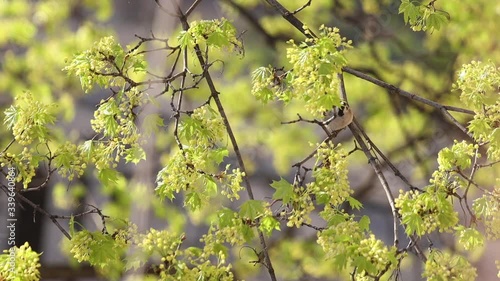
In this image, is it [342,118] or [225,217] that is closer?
[225,217]

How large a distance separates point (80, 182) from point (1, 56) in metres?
0.64

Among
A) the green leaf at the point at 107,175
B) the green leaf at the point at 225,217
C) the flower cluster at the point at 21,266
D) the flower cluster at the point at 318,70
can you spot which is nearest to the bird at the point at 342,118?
the flower cluster at the point at 318,70

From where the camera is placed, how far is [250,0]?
3385mm

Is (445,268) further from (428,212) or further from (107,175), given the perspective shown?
(107,175)

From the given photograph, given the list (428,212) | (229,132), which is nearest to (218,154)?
(229,132)

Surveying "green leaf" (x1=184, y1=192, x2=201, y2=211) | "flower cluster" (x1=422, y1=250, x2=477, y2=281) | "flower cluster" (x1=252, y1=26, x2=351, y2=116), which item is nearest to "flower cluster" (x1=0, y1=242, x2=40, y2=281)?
"green leaf" (x1=184, y1=192, x2=201, y2=211)

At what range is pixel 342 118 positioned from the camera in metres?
1.45

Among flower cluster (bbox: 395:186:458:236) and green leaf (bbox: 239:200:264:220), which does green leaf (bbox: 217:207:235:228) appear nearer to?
green leaf (bbox: 239:200:264:220)

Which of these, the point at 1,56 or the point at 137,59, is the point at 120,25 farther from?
the point at 137,59

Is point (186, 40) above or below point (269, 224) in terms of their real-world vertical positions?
above

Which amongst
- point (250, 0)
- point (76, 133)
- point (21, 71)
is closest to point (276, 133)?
point (250, 0)

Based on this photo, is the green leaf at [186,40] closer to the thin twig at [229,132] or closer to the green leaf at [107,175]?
the thin twig at [229,132]

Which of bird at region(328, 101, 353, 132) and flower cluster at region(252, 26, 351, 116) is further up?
bird at region(328, 101, 353, 132)

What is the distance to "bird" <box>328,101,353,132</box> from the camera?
1444 millimetres
